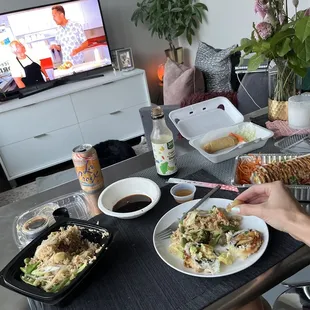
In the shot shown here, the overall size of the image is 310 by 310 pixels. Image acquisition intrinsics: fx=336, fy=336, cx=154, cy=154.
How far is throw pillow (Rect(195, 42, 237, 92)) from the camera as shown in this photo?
230cm

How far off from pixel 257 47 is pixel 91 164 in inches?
26.7

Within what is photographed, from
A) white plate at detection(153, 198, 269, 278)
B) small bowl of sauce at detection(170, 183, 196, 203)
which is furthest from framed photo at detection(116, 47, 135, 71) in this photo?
A: white plate at detection(153, 198, 269, 278)

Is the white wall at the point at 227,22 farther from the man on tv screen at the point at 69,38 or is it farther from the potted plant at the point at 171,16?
the man on tv screen at the point at 69,38

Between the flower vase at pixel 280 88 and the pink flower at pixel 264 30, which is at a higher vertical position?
the pink flower at pixel 264 30

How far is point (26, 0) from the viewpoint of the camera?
301 cm


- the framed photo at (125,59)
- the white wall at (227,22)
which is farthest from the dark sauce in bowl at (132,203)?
the framed photo at (125,59)

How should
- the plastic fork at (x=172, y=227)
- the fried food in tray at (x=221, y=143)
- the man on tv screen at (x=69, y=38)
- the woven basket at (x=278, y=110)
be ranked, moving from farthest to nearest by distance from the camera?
1. the man on tv screen at (x=69, y=38)
2. the woven basket at (x=278, y=110)
3. the fried food in tray at (x=221, y=143)
4. the plastic fork at (x=172, y=227)

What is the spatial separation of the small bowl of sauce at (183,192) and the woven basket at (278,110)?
1.80 feet

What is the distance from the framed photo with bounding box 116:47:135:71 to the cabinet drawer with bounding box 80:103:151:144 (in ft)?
1.30

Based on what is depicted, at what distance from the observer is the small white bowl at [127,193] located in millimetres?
919

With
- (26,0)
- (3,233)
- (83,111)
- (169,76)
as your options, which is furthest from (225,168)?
(26,0)

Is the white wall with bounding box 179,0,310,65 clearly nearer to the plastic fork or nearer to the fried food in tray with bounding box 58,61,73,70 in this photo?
the fried food in tray with bounding box 58,61,73,70

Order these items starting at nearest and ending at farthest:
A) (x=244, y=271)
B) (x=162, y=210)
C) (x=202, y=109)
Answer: (x=244, y=271)
(x=162, y=210)
(x=202, y=109)

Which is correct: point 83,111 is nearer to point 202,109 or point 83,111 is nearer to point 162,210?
point 202,109
